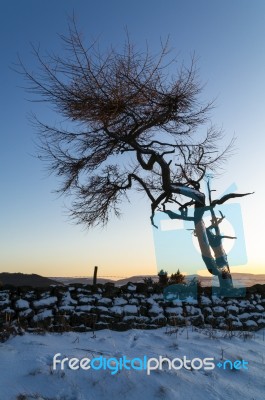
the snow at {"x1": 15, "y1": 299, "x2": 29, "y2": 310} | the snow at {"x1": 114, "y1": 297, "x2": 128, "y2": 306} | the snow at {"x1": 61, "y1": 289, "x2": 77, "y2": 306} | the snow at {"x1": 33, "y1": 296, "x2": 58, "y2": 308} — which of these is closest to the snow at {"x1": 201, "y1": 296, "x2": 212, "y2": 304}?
the snow at {"x1": 114, "y1": 297, "x2": 128, "y2": 306}

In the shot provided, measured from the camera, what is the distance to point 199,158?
45.1ft

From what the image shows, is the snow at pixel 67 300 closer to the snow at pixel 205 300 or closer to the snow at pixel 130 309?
the snow at pixel 130 309

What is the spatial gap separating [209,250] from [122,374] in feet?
25.0

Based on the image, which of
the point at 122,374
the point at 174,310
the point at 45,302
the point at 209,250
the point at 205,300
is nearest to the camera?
the point at 122,374

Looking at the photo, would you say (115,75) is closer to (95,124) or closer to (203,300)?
(95,124)

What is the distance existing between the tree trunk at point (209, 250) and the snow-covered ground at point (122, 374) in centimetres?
483

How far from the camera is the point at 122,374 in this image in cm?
445

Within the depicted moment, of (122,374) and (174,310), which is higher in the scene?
(174,310)

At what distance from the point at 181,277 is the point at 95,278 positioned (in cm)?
257

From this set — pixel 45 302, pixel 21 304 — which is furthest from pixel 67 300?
pixel 21 304

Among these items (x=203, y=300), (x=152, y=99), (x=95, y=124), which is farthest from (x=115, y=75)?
(x=203, y=300)

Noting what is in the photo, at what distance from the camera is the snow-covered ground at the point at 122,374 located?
408 centimetres

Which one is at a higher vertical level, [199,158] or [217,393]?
[199,158]

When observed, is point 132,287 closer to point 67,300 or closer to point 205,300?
point 67,300
